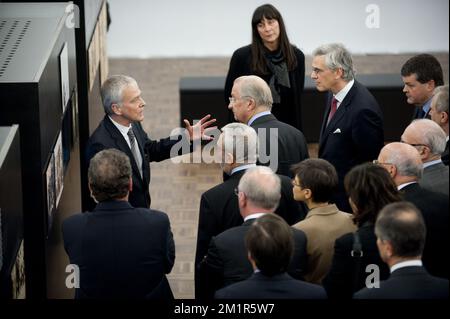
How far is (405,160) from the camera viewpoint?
5320 mm

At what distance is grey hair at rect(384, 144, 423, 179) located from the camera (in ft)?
A: 17.4

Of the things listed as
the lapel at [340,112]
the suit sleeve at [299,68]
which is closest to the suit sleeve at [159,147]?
the lapel at [340,112]

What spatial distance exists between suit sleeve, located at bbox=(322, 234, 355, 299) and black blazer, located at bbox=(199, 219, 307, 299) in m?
0.21

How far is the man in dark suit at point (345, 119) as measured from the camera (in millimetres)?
6660

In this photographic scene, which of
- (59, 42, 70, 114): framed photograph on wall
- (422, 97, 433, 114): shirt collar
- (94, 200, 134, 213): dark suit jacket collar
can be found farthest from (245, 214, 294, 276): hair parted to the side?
(422, 97, 433, 114): shirt collar

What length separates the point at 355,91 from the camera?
677cm

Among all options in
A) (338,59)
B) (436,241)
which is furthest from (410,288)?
(338,59)

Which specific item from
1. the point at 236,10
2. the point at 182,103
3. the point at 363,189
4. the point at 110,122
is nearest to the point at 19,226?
the point at 110,122

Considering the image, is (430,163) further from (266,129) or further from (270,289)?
(270,289)

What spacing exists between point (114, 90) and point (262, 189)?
172 centimetres

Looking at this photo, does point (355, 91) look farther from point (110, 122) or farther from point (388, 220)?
point (388, 220)

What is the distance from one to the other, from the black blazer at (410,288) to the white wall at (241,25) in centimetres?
1081
